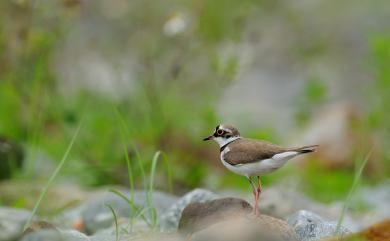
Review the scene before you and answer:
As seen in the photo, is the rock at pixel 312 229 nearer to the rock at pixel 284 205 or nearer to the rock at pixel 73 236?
the rock at pixel 73 236

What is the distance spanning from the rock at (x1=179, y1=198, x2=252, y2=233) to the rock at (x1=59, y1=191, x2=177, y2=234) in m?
1.27

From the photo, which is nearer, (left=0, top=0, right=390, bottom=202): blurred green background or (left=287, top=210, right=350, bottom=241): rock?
(left=287, top=210, right=350, bottom=241): rock

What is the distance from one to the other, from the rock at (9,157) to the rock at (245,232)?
361 centimetres

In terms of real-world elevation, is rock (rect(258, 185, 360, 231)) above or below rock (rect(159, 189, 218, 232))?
below

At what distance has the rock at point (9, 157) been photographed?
23.1ft

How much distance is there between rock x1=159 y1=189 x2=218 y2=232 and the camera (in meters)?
4.95

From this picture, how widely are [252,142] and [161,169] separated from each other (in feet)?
10.3

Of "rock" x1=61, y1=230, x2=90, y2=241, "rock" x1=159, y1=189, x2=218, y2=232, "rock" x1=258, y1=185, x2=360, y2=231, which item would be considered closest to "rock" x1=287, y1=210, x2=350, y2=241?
"rock" x1=159, y1=189, x2=218, y2=232

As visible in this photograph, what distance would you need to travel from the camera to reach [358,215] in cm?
706

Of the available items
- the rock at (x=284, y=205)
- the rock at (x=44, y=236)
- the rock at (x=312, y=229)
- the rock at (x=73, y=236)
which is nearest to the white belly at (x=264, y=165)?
the rock at (x=312, y=229)

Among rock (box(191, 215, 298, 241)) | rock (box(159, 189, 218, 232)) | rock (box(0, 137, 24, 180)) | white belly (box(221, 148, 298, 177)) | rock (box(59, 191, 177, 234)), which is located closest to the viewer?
rock (box(191, 215, 298, 241))

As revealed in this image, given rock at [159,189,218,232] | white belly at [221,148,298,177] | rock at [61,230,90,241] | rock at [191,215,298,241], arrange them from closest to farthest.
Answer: rock at [191,215,298,241], rock at [61,230,90,241], white belly at [221,148,298,177], rock at [159,189,218,232]

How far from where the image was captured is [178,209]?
501cm

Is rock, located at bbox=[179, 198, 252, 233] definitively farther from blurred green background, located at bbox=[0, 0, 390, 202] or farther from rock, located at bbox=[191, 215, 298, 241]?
blurred green background, located at bbox=[0, 0, 390, 202]
